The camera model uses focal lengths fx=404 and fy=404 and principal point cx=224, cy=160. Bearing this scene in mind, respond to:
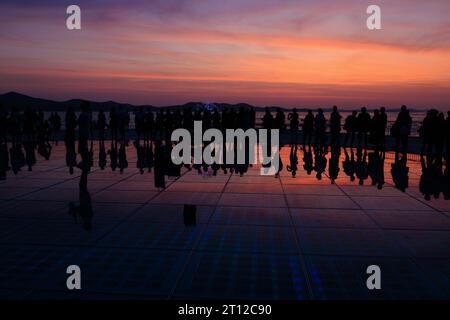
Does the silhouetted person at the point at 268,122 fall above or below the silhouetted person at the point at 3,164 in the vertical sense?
above

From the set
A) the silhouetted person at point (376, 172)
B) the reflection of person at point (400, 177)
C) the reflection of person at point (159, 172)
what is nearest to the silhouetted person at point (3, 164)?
the reflection of person at point (159, 172)

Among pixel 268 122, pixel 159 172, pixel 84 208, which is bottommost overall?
pixel 84 208

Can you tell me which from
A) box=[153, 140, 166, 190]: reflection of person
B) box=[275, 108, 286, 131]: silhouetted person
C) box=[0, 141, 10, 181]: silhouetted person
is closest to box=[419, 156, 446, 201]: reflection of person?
box=[275, 108, 286, 131]: silhouetted person

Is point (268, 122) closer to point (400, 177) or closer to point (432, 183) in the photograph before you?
point (400, 177)

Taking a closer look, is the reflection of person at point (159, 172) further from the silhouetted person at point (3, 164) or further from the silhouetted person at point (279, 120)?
the silhouetted person at point (3, 164)

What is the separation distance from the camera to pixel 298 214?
10.2 m

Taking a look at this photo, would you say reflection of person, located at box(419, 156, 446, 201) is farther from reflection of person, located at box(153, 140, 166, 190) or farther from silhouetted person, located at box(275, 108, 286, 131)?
reflection of person, located at box(153, 140, 166, 190)

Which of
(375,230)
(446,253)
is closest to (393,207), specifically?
(375,230)

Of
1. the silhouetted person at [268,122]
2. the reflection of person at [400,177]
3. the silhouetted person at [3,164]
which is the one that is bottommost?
the reflection of person at [400,177]

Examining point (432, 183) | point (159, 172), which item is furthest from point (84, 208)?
point (432, 183)

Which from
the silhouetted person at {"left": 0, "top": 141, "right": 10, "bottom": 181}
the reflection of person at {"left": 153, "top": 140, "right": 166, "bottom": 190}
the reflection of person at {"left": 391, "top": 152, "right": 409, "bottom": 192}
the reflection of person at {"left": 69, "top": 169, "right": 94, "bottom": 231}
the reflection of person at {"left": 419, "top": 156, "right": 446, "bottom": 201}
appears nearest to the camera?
the reflection of person at {"left": 69, "top": 169, "right": 94, "bottom": 231}

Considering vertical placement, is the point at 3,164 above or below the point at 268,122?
below
